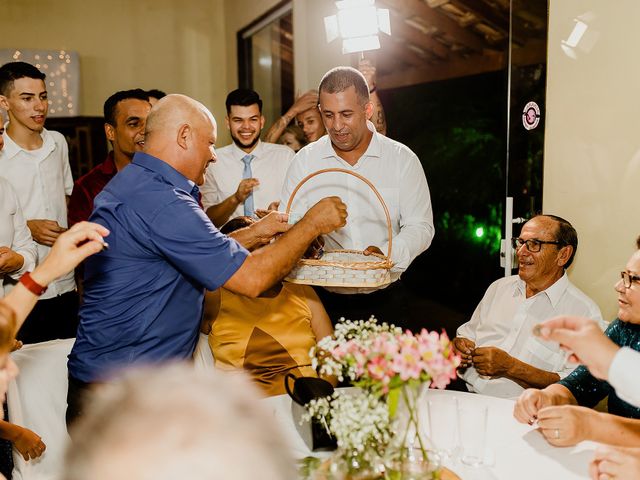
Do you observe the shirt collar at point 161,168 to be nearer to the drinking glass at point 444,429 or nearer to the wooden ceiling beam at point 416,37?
the drinking glass at point 444,429

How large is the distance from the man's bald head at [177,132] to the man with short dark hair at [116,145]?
1301mm

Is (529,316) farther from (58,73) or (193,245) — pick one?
(58,73)

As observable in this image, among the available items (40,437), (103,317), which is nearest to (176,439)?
(103,317)

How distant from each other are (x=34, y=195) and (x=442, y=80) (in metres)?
4.51

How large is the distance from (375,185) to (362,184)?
0.07 metres

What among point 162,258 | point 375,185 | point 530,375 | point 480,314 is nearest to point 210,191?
point 375,185

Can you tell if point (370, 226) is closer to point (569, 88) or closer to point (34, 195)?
point (569, 88)

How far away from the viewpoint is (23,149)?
3.01m

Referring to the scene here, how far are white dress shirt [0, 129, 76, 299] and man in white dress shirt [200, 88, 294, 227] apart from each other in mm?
797

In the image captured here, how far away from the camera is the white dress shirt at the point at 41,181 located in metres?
2.96

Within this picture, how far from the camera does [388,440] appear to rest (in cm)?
116

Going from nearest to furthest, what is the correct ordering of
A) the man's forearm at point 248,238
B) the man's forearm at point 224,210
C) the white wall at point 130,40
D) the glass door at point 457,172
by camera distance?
the man's forearm at point 248,238 → the man's forearm at point 224,210 → the white wall at point 130,40 → the glass door at point 457,172

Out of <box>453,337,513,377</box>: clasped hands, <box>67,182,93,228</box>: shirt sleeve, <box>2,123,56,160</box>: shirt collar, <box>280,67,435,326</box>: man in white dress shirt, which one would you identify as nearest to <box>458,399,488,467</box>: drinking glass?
<box>453,337,513,377</box>: clasped hands

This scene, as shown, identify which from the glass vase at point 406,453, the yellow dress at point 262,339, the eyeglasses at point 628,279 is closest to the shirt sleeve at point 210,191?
the yellow dress at point 262,339
